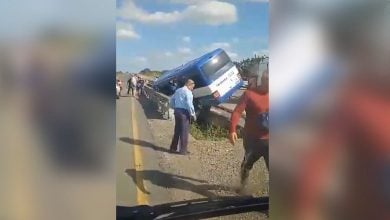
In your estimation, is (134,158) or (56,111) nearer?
(56,111)

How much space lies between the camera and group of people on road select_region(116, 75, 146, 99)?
1596mm

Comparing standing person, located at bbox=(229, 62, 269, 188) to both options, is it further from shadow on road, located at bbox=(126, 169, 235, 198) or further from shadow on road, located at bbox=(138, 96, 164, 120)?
shadow on road, located at bbox=(138, 96, 164, 120)

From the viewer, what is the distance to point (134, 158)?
1.64 meters

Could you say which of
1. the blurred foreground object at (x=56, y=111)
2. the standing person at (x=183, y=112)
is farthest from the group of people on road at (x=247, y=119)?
the blurred foreground object at (x=56, y=111)

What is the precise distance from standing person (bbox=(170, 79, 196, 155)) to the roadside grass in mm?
23

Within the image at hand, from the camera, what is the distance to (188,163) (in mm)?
1688

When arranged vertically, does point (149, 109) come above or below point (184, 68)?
below

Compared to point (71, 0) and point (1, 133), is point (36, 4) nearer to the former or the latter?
point (71, 0)

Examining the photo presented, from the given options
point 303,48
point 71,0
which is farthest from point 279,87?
point 71,0

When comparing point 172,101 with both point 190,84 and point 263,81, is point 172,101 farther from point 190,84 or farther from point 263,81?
point 263,81

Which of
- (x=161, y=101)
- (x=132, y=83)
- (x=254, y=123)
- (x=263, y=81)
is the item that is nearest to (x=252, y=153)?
(x=254, y=123)

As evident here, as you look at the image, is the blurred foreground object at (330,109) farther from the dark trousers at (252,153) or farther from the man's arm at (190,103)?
the man's arm at (190,103)

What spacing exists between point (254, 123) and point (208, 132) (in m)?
0.15

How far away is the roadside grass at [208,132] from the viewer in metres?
1.71
